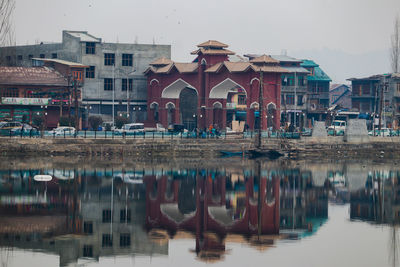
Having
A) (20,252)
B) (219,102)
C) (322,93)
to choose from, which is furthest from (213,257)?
(322,93)

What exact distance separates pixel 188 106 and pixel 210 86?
997 cm

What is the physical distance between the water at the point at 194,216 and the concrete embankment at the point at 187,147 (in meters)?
6.45

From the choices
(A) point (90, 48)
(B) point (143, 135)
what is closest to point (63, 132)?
(B) point (143, 135)

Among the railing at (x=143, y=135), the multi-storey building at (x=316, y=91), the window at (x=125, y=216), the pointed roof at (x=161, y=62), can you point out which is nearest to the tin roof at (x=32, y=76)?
the pointed roof at (x=161, y=62)

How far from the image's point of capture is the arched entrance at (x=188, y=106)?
3469 inches

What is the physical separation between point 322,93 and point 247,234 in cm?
7515

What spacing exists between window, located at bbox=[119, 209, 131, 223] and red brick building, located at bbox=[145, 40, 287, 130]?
3883 centimetres

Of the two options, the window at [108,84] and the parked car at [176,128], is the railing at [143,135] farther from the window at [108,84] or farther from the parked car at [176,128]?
the window at [108,84]

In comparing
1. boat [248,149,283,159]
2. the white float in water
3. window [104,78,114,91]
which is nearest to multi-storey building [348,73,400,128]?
boat [248,149,283,159]

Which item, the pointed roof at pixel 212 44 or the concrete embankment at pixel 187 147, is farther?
the pointed roof at pixel 212 44

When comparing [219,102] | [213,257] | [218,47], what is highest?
[218,47]

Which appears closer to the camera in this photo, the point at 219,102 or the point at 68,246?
the point at 68,246

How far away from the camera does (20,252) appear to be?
27359mm

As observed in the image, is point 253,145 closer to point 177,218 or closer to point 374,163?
point 374,163
